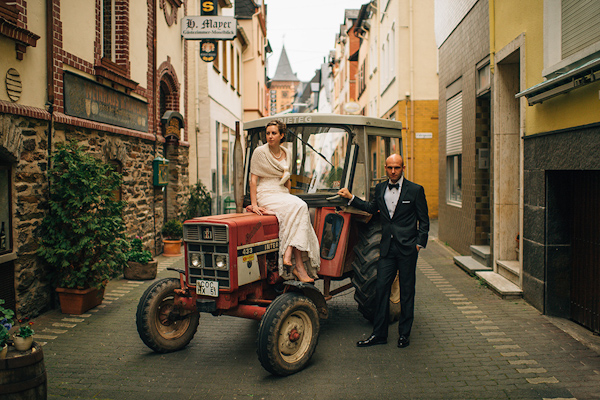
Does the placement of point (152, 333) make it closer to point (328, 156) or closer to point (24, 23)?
point (328, 156)

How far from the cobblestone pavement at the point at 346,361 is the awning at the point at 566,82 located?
8.81 ft

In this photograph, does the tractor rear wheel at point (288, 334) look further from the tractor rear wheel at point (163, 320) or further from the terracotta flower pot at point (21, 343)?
the terracotta flower pot at point (21, 343)

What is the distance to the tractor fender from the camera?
15.7 feet

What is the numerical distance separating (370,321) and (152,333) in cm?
264

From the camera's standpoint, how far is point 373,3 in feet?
83.0

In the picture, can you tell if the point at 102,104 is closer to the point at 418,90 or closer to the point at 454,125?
the point at 454,125

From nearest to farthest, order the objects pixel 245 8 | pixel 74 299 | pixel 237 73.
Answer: pixel 74 299
pixel 237 73
pixel 245 8

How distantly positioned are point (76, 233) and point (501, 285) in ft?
19.8

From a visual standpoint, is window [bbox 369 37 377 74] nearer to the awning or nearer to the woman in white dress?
the awning

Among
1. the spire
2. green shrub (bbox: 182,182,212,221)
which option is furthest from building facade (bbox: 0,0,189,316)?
the spire

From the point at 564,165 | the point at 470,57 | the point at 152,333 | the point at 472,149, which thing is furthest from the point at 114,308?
the point at 470,57

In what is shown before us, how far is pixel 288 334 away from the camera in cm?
466

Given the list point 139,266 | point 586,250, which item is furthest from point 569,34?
point 139,266

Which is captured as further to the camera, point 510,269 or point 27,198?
point 510,269
